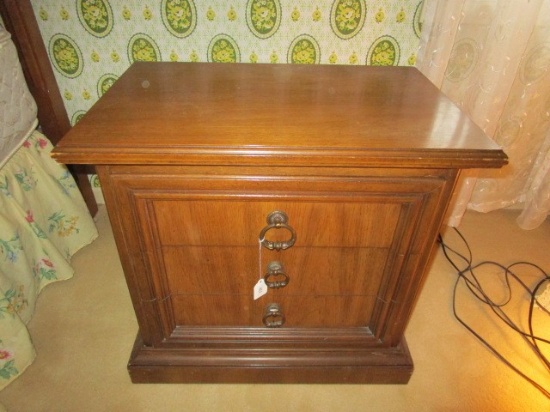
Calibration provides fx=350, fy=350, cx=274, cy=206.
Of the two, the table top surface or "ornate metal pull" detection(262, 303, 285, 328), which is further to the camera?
"ornate metal pull" detection(262, 303, 285, 328)

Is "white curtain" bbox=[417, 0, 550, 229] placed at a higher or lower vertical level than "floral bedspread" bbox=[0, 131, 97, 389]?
higher

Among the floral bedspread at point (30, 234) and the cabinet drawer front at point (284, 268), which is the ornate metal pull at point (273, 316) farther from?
the floral bedspread at point (30, 234)

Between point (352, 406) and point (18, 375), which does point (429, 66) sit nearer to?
point (352, 406)

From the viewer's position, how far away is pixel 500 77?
1085 millimetres

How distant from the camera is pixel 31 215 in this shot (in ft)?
3.44

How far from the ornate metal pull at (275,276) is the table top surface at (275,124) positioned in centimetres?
27

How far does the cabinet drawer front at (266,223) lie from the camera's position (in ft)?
2.18

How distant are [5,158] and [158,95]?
1.81 feet

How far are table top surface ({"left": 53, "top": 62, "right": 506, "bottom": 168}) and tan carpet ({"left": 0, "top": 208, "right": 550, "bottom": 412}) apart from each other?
2.21 ft

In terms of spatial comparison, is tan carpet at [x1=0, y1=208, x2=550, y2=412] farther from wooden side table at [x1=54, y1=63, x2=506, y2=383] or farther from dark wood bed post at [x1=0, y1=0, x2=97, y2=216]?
dark wood bed post at [x1=0, y1=0, x2=97, y2=216]

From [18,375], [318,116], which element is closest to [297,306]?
[318,116]

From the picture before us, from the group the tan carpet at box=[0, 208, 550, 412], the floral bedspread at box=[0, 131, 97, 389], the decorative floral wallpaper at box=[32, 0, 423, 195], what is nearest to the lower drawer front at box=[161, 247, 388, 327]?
the tan carpet at box=[0, 208, 550, 412]

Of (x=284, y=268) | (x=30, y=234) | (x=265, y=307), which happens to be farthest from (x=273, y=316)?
(x=30, y=234)

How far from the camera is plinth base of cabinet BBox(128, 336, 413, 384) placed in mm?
898
